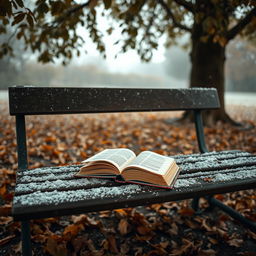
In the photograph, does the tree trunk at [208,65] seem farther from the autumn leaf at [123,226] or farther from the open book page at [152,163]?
the open book page at [152,163]

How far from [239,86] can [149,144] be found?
32.3 metres

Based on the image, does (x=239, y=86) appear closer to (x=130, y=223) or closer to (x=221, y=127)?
(x=221, y=127)

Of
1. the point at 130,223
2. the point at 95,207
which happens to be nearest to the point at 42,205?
the point at 95,207

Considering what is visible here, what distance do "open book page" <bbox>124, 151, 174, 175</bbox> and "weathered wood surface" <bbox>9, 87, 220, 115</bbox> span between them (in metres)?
0.57

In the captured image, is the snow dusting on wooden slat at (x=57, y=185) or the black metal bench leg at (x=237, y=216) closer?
the snow dusting on wooden slat at (x=57, y=185)

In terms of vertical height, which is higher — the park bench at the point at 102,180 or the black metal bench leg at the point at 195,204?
the park bench at the point at 102,180

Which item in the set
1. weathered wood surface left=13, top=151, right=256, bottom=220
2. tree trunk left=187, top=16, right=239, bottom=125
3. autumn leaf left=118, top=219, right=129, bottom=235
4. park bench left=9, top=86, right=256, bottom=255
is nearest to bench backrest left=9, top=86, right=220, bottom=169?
park bench left=9, top=86, right=256, bottom=255

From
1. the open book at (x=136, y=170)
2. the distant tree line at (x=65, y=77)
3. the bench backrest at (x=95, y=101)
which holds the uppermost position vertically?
the distant tree line at (x=65, y=77)

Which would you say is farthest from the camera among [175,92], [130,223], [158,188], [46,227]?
[175,92]

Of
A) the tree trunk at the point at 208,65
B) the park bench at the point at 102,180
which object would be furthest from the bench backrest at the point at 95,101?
the tree trunk at the point at 208,65

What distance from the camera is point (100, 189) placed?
1.10 meters

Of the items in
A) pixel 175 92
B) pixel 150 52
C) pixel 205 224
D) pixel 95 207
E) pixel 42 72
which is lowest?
pixel 205 224

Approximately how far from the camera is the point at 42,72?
83.8ft

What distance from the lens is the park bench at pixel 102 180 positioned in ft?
3.28
